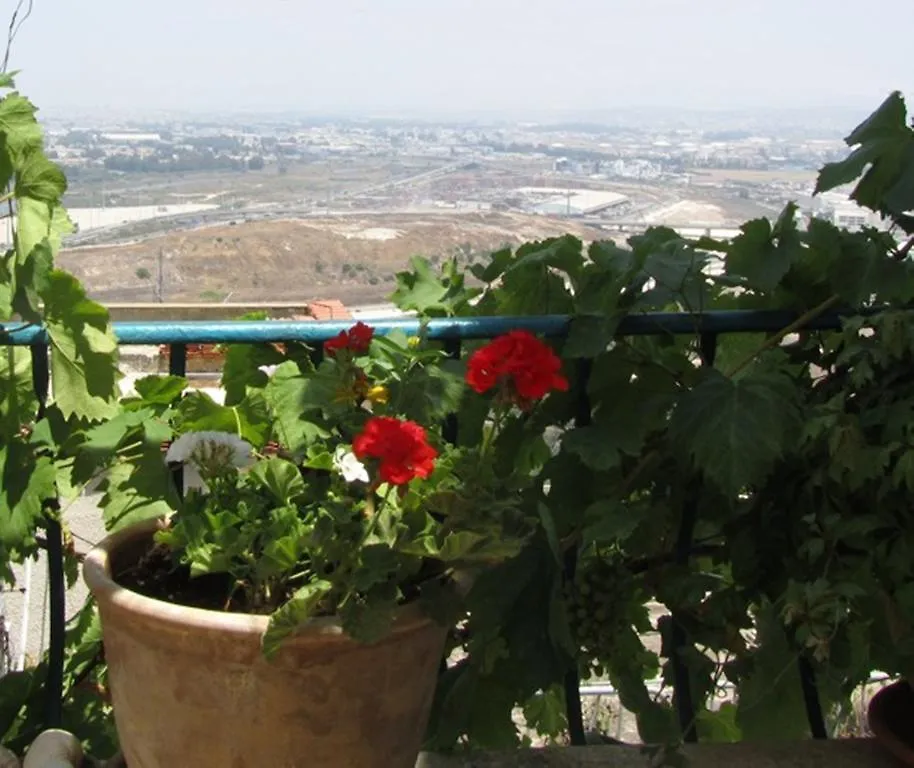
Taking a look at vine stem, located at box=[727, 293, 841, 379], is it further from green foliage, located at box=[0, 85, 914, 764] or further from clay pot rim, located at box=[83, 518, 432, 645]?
clay pot rim, located at box=[83, 518, 432, 645]

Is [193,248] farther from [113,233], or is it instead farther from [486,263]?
[486,263]

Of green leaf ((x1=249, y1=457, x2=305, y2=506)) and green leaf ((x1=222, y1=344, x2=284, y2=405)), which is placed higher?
green leaf ((x1=222, y1=344, x2=284, y2=405))

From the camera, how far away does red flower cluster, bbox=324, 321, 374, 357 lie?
5.42 feet

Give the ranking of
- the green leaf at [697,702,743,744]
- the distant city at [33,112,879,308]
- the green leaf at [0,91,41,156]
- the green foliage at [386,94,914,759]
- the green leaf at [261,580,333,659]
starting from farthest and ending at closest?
the distant city at [33,112,879,308] → the green leaf at [697,702,743,744] → the green foliage at [386,94,914,759] → the green leaf at [0,91,41,156] → the green leaf at [261,580,333,659]

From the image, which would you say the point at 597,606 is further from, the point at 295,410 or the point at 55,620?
the point at 55,620

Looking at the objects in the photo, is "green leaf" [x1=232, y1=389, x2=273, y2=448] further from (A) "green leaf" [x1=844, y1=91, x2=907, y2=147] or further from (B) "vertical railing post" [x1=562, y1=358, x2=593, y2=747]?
(A) "green leaf" [x1=844, y1=91, x2=907, y2=147]

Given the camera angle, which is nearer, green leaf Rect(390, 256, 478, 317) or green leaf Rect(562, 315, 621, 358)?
green leaf Rect(562, 315, 621, 358)

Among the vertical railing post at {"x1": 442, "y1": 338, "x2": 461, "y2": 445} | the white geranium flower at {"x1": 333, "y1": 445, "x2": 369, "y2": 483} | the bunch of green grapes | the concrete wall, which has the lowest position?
the concrete wall

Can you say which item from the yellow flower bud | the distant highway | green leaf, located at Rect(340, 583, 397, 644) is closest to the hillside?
the distant highway

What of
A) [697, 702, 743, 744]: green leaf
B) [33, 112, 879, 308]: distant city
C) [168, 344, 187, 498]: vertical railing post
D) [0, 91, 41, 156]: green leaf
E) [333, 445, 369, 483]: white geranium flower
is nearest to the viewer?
[333, 445, 369, 483]: white geranium flower

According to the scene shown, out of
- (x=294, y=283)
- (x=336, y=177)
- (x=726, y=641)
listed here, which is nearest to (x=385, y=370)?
(x=726, y=641)

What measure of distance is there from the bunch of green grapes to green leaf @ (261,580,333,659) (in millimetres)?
593

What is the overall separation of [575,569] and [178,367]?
76cm

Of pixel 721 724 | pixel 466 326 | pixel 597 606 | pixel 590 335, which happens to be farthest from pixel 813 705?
pixel 466 326
